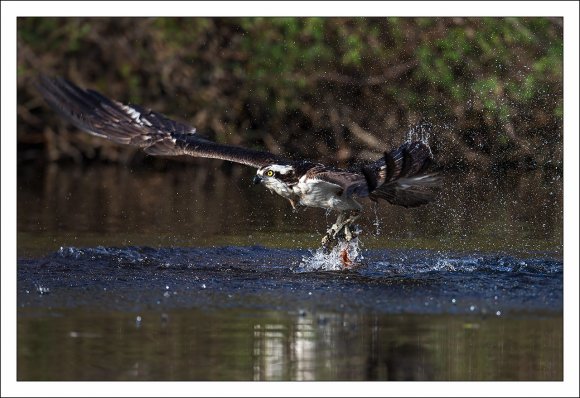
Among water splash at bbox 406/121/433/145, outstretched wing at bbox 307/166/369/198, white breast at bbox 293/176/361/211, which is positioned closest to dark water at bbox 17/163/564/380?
white breast at bbox 293/176/361/211

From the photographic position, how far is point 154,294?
1009cm

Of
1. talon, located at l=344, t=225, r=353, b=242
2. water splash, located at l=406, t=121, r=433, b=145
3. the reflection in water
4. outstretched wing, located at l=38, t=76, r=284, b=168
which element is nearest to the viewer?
the reflection in water

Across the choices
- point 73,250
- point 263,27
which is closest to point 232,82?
point 263,27

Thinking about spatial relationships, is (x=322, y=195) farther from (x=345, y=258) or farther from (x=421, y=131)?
(x=421, y=131)

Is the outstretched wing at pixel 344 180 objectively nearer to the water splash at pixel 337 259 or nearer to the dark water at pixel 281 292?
the water splash at pixel 337 259

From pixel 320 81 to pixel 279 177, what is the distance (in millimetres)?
8846

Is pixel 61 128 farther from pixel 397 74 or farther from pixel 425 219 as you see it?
pixel 425 219

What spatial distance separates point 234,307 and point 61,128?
12955 mm

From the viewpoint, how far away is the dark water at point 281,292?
799 cm

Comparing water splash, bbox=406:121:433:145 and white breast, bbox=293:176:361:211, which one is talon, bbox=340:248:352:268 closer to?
white breast, bbox=293:176:361:211

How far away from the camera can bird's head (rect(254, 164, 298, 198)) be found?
11.7 metres

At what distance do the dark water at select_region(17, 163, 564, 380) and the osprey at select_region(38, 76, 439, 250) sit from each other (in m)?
0.65

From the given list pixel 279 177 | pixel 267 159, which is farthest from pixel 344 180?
pixel 267 159

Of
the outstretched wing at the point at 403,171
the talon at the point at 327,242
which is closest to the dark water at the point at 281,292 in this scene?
the talon at the point at 327,242
